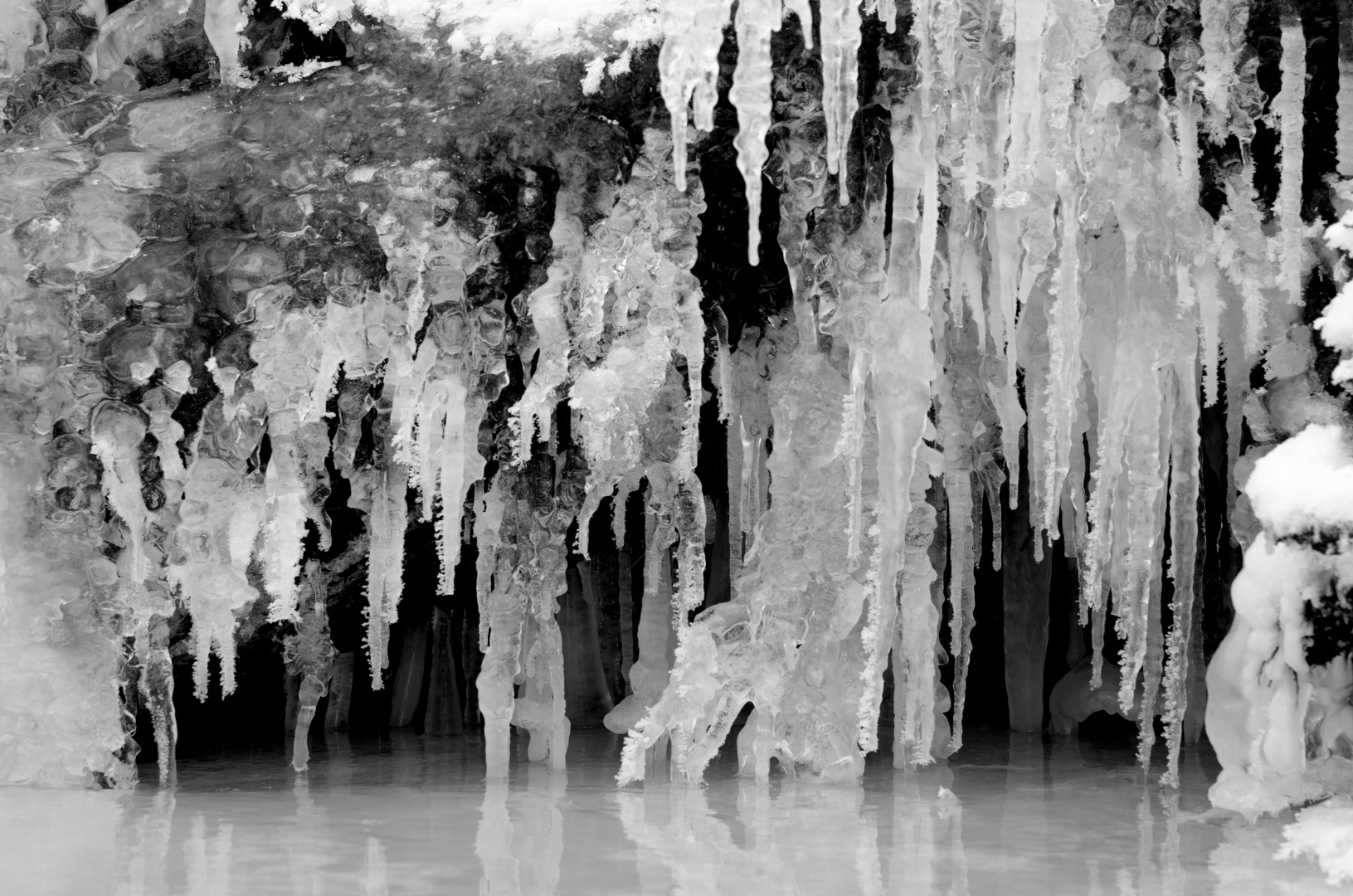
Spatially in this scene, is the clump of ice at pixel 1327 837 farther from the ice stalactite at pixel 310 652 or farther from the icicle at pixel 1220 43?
the ice stalactite at pixel 310 652

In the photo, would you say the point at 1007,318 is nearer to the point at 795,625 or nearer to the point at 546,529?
the point at 795,625

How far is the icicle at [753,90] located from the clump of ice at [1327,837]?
1713mm

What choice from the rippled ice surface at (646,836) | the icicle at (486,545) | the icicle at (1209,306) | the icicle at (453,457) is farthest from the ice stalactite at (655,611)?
the icicle at (1209,306)

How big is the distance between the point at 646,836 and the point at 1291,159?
2258mm

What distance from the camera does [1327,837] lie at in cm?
311

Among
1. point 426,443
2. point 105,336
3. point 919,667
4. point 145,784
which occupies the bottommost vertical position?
point 145,784

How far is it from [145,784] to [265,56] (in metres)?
2.28

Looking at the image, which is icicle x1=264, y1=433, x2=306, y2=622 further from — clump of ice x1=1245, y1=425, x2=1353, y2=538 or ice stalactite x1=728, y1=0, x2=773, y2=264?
clump of ice x1=1245, y1=425, x2=1353, y2=538

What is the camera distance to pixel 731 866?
3.12 metres

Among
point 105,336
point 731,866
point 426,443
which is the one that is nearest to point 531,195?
point 426,443

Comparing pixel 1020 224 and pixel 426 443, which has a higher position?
pixel 1020 224

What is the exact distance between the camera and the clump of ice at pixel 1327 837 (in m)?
2.95

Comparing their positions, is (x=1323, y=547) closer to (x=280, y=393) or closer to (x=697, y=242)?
(x=697, y=242)

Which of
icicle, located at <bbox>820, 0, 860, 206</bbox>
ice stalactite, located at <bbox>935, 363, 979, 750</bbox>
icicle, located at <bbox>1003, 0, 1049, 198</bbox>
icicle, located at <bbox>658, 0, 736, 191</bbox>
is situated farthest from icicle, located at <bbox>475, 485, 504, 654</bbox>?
icicle, located at <bbox>1003, 0, 1049, 198</bbox>
